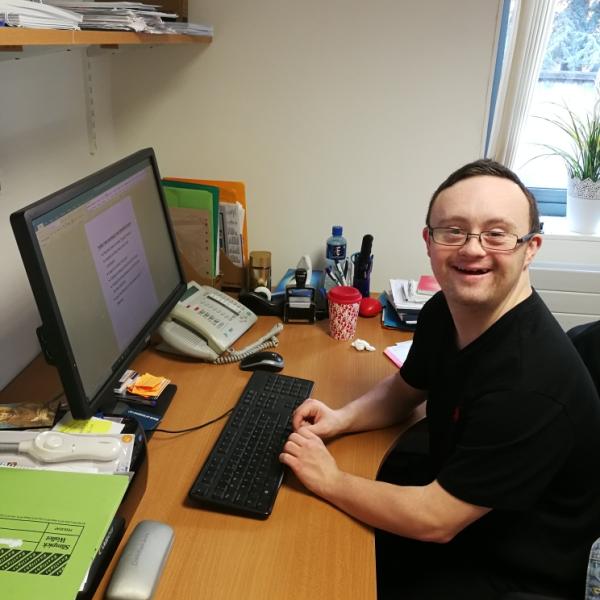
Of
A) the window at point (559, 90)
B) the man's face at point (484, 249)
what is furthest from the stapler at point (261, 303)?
the window at point (559, 90)

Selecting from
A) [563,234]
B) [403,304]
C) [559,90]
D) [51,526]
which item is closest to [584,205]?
[563,234]

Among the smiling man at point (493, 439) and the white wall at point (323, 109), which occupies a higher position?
the white wall at point (323, 109)

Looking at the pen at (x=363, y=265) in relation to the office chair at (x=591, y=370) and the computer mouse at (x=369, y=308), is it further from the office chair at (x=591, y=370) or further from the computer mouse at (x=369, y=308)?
the office chair at (x=591, y=370)

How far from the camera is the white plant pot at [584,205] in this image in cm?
211

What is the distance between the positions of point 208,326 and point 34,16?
0.83 metres

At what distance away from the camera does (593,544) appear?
1.01m

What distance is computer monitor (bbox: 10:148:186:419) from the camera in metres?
0.93

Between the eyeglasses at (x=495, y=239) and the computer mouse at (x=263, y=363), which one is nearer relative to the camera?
the eyeglasses at (x=495, y=239)

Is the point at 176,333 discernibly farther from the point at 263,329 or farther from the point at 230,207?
the point at 230,207

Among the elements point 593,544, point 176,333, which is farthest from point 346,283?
point 593,544

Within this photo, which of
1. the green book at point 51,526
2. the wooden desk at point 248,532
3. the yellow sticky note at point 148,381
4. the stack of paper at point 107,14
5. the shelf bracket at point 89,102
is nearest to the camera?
the green book at point 51,526

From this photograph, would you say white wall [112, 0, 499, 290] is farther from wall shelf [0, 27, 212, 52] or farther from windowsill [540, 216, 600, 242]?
windowsill [540, 216, 600, 242]

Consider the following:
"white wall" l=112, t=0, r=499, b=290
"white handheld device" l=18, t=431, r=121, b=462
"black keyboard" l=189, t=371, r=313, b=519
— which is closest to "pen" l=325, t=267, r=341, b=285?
"white wall" l=112, t=0, r=499, b=290

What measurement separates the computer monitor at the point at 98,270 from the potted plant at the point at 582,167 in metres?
1.53
